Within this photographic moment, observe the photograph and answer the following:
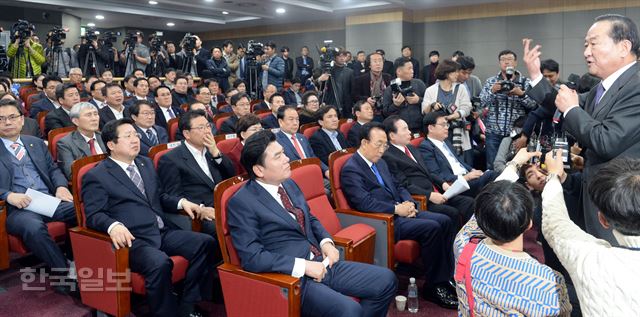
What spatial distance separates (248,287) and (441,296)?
1.20 metres

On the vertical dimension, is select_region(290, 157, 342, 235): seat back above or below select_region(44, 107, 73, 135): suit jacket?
below

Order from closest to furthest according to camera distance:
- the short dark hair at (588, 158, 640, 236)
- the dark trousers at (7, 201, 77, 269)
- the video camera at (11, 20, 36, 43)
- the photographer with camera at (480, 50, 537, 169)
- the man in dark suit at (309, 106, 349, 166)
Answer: the short dark hair at (588, 158, 640, 236) → the dark trousers at (7, 201, 77, 269) → the photographer with camera at (480, 50, 537, 169) → the man in dark suit at (309, 106, 349, 166) → the video camera at (11, 20, 36, 43)

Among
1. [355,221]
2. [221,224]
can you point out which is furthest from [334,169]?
[221,224]

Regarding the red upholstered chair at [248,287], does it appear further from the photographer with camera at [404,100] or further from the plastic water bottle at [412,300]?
the photographer with camera at [404,100]

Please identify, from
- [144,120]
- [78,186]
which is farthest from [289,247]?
[144,120]

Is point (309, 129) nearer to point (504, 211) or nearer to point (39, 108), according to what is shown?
point (39, 108)

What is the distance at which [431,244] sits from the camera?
2623 millimetres

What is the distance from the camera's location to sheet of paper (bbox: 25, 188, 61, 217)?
262 centimetres

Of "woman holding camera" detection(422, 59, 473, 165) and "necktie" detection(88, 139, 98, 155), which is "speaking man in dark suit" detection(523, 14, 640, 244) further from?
"necktie" detection(88, 139, 98, 155)

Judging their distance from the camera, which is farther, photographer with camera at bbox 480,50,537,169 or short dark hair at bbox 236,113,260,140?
photographer with camera at bbox 480,50,537,169

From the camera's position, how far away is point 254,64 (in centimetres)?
670

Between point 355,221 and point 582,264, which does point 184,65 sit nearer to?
point 355,221

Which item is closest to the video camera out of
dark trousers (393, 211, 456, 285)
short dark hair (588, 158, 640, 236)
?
dark trousers (393, 211, 456, 285)

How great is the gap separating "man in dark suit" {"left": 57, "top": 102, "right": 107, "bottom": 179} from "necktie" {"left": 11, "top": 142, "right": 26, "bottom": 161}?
0.22 m
